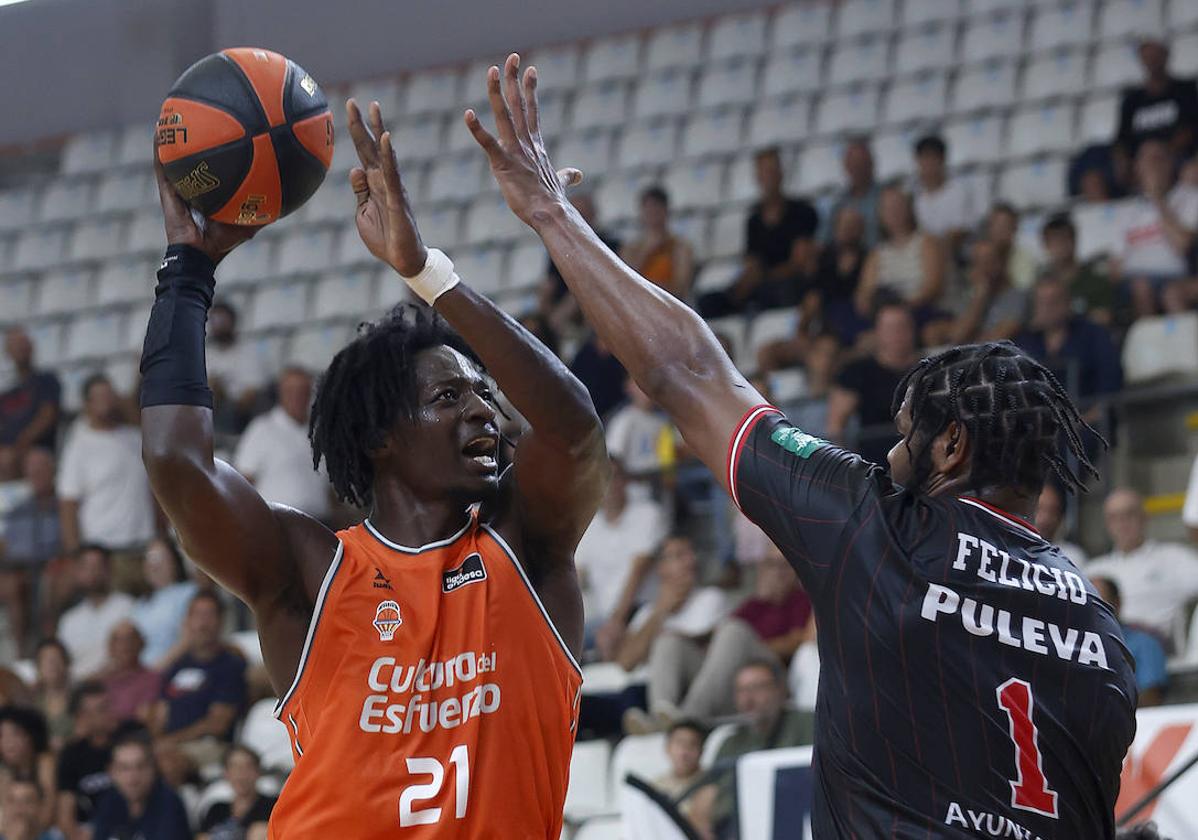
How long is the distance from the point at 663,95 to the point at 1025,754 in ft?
36.8

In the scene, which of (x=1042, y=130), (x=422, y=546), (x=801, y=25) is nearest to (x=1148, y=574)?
(x=1042, y=130)

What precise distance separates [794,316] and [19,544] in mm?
5287

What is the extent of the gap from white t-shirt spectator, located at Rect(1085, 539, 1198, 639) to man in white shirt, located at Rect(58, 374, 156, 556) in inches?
243

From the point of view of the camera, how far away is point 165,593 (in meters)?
10.2

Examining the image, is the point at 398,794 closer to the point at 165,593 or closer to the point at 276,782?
the point at 276,782

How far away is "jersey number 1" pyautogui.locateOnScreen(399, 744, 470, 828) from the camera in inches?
136

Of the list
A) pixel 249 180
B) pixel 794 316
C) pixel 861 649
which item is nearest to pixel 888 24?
pixel 794 316

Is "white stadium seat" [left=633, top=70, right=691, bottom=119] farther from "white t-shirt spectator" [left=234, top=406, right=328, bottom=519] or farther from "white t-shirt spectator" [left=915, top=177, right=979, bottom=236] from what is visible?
"white t-shirt spectator" [left=234, top=406, right=328, bottom=519]

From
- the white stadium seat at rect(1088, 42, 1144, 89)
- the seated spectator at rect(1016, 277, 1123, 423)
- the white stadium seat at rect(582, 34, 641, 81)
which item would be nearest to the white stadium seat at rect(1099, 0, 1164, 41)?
the white stadium seat at rect(1088, 42, 1144, 89)

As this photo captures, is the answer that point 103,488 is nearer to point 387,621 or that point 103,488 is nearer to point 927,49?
point 927,49

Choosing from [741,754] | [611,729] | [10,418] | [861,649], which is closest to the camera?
[861,649]

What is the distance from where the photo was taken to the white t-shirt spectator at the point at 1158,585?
24.9ft

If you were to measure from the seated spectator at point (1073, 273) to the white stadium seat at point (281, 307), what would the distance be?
6125 mm

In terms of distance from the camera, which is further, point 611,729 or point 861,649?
point 611,729
